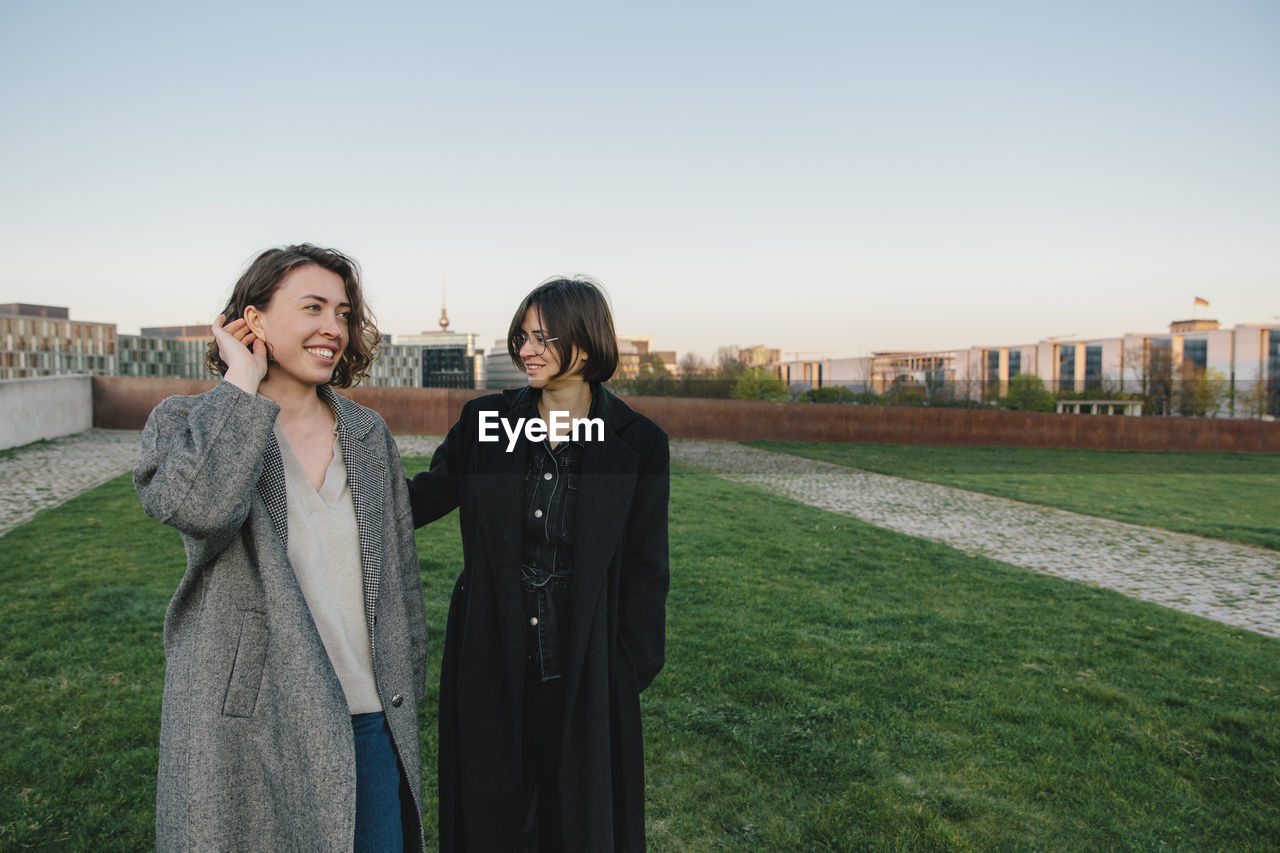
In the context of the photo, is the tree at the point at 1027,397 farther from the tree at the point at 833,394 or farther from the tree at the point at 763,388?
the tree at the point at 763,388

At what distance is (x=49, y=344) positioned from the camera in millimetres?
116625

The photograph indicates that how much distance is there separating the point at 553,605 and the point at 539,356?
29.2 inches

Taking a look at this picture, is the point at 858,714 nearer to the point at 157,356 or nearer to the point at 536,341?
the point at 536,341

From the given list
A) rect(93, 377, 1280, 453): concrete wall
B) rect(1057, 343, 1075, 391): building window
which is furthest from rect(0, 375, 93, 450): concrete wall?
rect(1057, 343, 1075, 391): building window

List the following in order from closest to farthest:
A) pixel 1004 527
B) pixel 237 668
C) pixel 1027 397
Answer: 1. pixel 237 668
2. pixel 1004 527
3. pixel 1027 397

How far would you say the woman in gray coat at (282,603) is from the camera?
1.67 meters

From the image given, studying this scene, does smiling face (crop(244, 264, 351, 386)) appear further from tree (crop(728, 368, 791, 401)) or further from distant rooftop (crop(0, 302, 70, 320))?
distant rooftop (crop(0, 302, 70, 320))

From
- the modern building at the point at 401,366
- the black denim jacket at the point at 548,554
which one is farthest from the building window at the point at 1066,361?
the black denim jacket at the point at 548,554

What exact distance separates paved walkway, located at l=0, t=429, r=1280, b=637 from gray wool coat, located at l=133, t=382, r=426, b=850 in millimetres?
8009

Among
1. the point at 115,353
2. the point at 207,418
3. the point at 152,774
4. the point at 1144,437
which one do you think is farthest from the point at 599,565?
the point at 115,353

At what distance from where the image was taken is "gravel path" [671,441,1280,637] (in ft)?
26.5

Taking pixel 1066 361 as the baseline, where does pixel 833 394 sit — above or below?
below

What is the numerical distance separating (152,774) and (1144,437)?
32.4 m

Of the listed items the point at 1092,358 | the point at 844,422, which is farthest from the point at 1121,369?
the point at 1092,358
